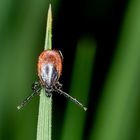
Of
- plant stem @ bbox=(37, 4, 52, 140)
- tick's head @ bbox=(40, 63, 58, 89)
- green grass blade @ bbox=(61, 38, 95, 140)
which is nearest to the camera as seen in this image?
plant stem @ bbox=(37, 4, 52, 140)

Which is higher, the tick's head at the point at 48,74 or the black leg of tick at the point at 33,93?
the tick's head at the point at 48,74

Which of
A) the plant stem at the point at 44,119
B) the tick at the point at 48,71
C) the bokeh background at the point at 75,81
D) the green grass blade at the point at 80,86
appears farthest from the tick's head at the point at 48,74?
the plant stem at the point at 44,119

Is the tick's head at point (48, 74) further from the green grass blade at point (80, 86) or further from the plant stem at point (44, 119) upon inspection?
the plant stem at point (44, 119)

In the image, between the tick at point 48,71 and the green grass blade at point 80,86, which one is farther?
the tick at point 48,71

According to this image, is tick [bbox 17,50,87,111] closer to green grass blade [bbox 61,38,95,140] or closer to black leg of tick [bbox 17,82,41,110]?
black leg of tick [bbox 17,82,41,110]

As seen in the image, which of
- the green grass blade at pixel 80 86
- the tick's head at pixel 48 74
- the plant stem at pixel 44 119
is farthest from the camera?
the tick's head at pixel 48 74

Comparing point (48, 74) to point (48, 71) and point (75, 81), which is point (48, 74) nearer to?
point (48, 71)

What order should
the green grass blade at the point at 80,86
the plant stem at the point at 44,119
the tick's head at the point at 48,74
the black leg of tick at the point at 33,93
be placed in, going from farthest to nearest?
1. the tick's head at the point at 48,74
2. the black leg of tick at the point at 33,93
3. the green grass blade at the point at 80,86
4. the plant stem at the point at 44,119

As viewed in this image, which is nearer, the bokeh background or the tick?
the bokeh background

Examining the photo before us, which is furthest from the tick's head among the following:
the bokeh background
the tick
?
the bokeh background
